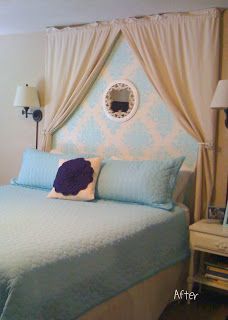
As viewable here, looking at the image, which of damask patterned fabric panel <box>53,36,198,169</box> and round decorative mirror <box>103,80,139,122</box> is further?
round decorative mirror <box>103,80,139,122</box>

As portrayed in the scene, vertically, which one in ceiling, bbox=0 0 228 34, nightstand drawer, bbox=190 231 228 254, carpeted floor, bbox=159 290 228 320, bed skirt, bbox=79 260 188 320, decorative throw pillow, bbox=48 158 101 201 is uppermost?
ceiling, bbox=0 0 228 34

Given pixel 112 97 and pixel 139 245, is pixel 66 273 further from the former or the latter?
pixel 112 97

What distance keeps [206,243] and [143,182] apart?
0.64 metres

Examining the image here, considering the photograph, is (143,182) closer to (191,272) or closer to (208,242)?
(208,242)

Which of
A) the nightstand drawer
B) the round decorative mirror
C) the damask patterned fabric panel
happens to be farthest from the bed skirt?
the round decorative mirror

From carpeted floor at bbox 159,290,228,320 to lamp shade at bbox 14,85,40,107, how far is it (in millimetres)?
2497

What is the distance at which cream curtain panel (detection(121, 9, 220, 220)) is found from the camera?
3.09 meters

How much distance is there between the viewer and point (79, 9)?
3336 mm

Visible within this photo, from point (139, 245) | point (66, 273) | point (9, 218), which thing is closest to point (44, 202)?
point (9, 218)

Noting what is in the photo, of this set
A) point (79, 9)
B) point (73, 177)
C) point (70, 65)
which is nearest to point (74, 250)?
point (73, 177)

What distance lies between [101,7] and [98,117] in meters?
1.04

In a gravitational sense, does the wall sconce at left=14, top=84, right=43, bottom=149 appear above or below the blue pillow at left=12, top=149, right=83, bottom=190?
above

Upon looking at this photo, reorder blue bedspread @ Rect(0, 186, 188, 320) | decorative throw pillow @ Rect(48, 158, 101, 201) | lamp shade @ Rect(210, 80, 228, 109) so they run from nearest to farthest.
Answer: blue bedspread @ Rect(0, 186, 188, 320), lamp shade @ Rect(210, 80, 228, 109), decorative throw pillow @ Rect(48, 158, 101, 201)

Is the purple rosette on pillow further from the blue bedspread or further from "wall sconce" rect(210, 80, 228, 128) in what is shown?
"wall sconce" rect(210, 80, 228, 128)
